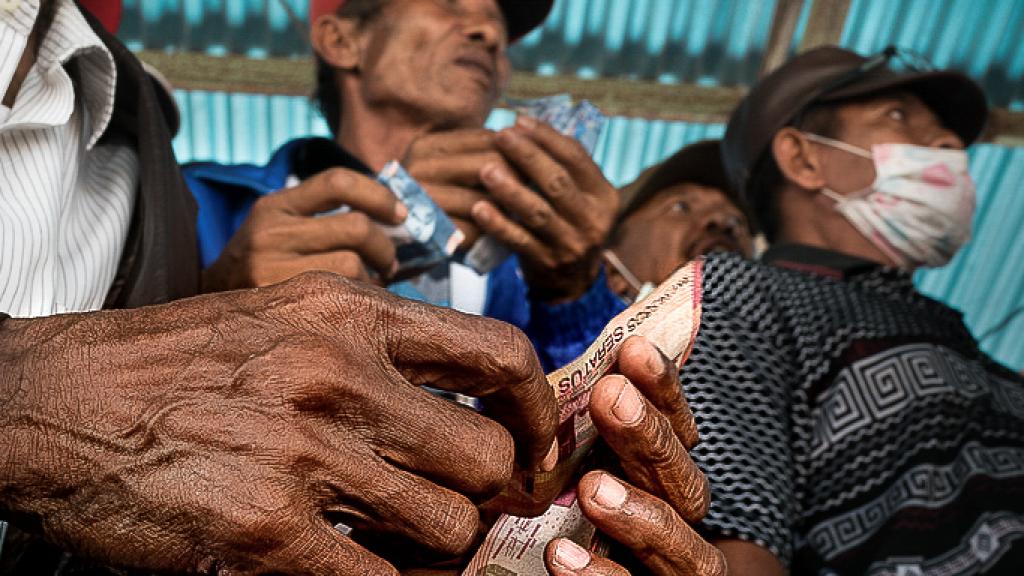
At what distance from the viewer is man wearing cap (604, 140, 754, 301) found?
147 inches

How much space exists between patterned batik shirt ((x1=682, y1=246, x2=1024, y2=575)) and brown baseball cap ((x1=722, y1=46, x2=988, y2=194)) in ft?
3.77

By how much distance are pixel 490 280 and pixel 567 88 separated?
2371 millimetres

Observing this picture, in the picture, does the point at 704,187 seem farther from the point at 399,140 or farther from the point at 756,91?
the point at 399,140

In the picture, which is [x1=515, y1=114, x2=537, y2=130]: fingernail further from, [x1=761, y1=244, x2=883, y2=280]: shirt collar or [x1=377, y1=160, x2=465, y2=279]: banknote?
[x1=761, y1=244, x2=883, y2=280]: shirt collar

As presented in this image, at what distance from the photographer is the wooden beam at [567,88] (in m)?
4.36

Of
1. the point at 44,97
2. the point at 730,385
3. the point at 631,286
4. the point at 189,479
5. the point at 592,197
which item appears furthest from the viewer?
the point at 631,286

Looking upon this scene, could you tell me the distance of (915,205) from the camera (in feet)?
9.24

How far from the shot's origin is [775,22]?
4.37 metres

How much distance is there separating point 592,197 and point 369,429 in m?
1.27

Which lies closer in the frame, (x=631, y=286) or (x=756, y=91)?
(x=756, y=91)

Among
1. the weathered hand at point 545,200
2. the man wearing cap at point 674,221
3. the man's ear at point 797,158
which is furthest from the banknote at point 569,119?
the man wearing cap at point 674,221

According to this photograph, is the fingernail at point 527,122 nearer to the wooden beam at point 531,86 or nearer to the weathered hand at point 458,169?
the weathered hand at point 458,169

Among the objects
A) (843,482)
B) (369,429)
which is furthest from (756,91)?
(369,429)

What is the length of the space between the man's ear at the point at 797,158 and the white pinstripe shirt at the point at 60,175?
204 cm
